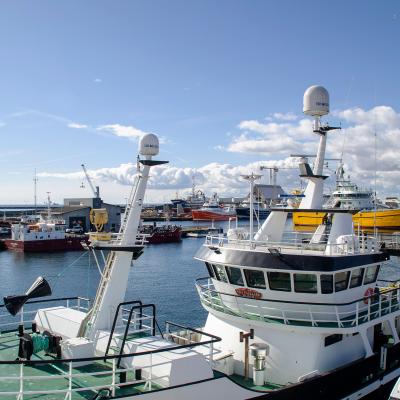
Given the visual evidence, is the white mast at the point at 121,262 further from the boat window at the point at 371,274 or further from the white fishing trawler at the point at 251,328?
the boat window at the point at 371,274

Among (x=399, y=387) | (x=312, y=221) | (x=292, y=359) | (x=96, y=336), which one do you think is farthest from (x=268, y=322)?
(x=312, y=221)

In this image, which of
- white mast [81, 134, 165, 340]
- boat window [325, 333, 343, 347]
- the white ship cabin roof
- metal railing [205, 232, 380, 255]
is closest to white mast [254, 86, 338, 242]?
metal railing [205, 232, 380, 255]

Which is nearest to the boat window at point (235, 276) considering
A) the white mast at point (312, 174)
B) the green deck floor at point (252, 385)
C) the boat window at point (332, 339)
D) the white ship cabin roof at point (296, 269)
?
the white ship cabin roof at point (296, 269)

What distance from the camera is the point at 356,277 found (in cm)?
1666

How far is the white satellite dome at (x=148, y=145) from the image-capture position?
55.5ft

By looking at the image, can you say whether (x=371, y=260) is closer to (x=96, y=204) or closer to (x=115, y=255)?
(x=115, y=255)

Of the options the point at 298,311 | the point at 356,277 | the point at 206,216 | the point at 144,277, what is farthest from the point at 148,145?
the point at 206,216

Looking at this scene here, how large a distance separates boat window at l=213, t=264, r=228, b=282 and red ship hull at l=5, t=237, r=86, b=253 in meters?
65.1

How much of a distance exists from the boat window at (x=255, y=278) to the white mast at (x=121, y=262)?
3987 mm

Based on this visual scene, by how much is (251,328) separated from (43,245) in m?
69.5

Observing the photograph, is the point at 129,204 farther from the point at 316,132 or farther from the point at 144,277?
the point at 144,277

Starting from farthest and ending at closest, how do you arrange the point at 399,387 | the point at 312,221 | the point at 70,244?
1. the point at 70,244
2. the point at 312,221
3. the point at 399,387

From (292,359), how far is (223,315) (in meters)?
2.67

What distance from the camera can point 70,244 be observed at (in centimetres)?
8125
